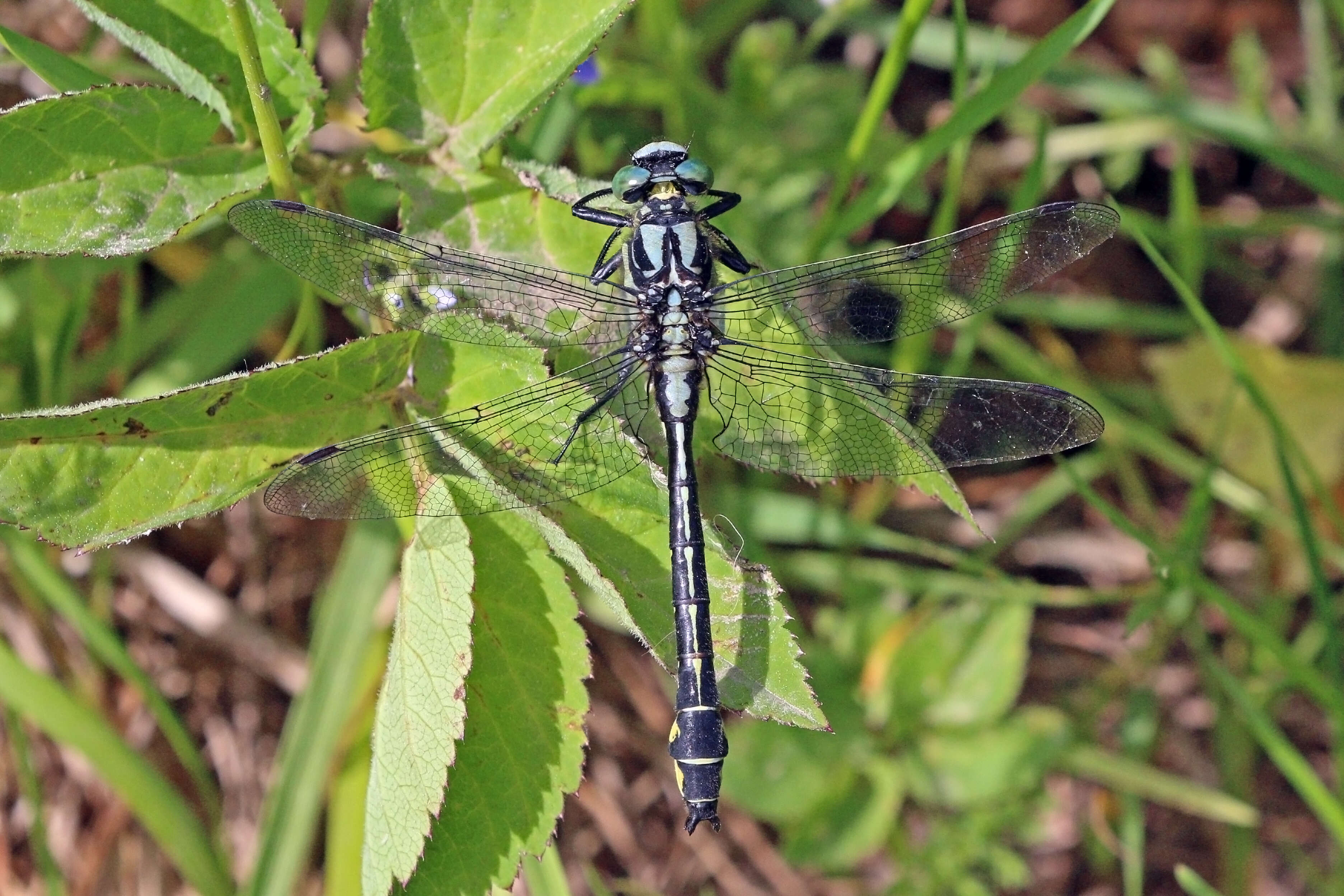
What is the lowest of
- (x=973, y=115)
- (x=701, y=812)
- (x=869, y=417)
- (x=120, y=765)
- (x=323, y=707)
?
(x=701, y=812)

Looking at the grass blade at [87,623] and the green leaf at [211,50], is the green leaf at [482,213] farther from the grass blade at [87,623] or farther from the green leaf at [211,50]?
the grass blade at [87,623]

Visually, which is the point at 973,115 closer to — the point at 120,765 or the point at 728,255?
the point at 728,255

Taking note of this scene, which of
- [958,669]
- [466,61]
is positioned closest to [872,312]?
[466,61]

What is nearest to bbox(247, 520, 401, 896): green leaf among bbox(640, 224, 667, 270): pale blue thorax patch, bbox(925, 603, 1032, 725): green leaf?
bbox(640, 224, 667, 270): pale blue thorax patch

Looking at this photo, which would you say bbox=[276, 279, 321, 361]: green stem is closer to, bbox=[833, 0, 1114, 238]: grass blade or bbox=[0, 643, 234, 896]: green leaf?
bbox=[0, 643, 234, 896]: green leaf

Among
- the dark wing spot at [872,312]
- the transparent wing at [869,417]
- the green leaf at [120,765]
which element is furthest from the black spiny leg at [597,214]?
the green leaf at [120,765]

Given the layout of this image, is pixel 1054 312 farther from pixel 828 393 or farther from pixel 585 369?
pixel 585 369
